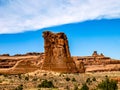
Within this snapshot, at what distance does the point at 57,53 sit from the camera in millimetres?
66625

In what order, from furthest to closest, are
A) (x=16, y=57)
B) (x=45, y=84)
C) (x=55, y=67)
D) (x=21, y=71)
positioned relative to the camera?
1. (x=16, y=57)
2. (x=21, y=71)
3. (x=55, y=67)
4. (x=45, y=84)

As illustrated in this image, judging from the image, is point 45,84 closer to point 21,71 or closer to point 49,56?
point 49,56

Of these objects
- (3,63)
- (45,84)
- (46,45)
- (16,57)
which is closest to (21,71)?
(46,45)

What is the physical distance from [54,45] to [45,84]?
31.7m

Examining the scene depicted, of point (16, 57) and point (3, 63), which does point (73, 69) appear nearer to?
point (3, 63)

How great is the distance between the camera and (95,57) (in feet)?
443

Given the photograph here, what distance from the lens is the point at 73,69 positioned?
67.8 metres

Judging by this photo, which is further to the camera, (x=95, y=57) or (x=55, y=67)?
(x=95, y=57)

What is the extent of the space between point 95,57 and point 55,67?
70272mm

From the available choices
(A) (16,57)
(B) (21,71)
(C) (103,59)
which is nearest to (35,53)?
(A) (16,57)

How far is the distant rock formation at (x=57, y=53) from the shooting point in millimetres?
65938

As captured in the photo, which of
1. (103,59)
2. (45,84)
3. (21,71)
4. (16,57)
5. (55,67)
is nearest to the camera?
(45,84)

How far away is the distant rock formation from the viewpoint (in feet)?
216

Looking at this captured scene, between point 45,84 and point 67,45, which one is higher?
point 67,45
